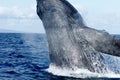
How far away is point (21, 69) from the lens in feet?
56.6

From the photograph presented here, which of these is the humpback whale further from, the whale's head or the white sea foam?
the white sea foam

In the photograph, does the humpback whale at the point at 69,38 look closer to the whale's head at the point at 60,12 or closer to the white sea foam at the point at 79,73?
the whale's head at the point at 60,12

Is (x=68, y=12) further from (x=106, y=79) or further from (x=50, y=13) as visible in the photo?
(x=106, y=79)

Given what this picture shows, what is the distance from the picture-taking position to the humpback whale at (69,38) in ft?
47.6

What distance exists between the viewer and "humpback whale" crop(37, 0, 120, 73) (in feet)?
47.6

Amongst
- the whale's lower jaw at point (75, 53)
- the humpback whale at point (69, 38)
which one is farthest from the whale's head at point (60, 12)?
the whale's lower jaw at point (75, 53)

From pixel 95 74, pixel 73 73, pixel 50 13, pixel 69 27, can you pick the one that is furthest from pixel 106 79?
pixel 50 13

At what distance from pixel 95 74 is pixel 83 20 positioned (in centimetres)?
284

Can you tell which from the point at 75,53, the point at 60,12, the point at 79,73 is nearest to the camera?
the point at 79,73

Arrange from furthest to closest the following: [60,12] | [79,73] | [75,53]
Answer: [60,12]
[75,53]
[79,73]

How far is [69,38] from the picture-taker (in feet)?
48.4

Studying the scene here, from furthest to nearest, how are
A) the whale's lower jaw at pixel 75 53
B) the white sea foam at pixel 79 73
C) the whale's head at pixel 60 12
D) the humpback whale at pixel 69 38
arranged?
the whale's head at pixel 60 12 → the whale's lower jaw at pixel 75 53 → the humpback whale at pixel 69 38 → the white sea foam at pixel 79 73

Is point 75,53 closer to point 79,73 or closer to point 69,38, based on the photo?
point 69,38

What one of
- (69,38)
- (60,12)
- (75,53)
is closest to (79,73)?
(75,53)
